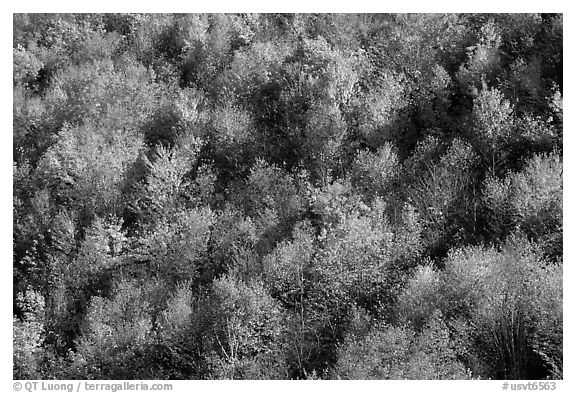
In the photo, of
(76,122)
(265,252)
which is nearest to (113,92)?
(76,122)

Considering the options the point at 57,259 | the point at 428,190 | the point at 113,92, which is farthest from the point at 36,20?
the point at 428,190

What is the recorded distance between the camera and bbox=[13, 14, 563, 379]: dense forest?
4178 cm

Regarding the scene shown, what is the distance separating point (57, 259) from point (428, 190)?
19910mm

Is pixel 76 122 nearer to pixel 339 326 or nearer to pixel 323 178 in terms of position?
pixel 323 178

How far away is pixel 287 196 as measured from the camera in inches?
1869

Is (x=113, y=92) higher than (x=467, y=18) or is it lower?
lower

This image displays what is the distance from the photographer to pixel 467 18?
49.5m

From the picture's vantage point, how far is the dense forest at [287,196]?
137ft

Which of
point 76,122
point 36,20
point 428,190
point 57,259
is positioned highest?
point 36,20

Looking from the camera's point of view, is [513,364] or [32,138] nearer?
[513,364]

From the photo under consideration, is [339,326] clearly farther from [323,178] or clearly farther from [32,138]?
[32,138]
